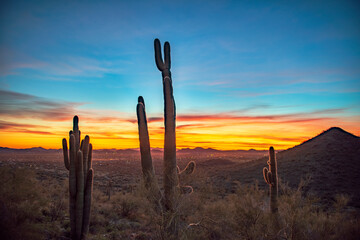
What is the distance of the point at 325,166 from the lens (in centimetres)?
2522

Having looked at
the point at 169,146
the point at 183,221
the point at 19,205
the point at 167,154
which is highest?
the point at 169,146

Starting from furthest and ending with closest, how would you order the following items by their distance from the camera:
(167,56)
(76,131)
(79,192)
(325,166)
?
1. (325,166)
2. (76,131)
3. (167,56)
4. (79,192)

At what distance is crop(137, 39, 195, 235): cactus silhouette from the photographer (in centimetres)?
966

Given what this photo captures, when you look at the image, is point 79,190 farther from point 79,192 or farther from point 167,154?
point 167,154

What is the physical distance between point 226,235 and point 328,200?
1236cm

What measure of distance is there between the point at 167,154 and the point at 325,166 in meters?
22.0

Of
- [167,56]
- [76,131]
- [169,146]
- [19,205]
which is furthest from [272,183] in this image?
[19,205]

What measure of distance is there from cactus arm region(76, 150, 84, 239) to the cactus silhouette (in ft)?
8.71

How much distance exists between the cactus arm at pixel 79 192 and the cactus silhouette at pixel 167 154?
2654 millimetres

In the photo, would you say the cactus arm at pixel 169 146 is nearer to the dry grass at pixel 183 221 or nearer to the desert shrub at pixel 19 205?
the dry grass at pixel 183 221

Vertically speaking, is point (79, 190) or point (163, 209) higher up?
point (79, 190)

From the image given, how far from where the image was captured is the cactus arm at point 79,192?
32.8ft

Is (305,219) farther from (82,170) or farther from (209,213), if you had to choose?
(82,170)

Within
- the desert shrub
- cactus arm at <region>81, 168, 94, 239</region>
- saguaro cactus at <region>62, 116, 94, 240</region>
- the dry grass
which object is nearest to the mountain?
the dry grass
